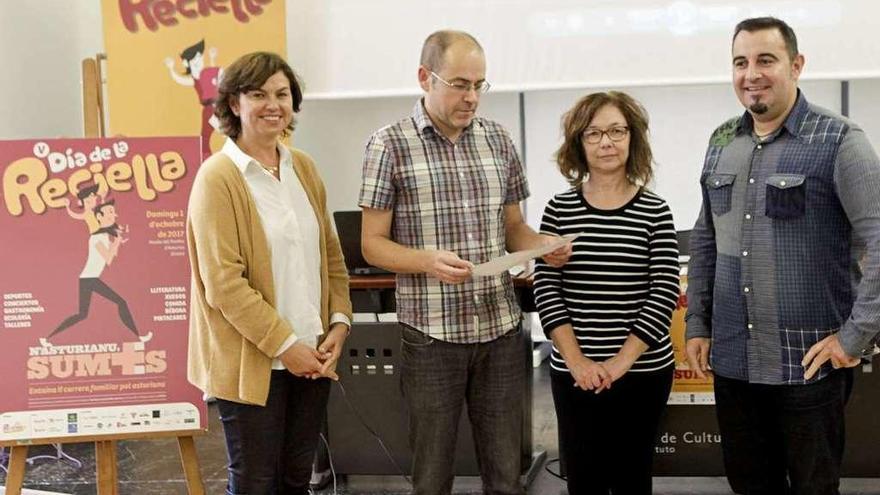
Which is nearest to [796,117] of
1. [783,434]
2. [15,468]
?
[783,434]

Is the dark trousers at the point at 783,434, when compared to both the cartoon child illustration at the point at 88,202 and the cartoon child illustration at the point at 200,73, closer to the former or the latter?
the cartoon child illustration at the point at 88,202

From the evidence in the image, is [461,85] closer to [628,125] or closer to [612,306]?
[628,125]

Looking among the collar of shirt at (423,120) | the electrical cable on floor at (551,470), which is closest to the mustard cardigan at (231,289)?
the collar of shirt at (423,120)

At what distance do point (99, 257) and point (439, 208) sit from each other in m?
1.21

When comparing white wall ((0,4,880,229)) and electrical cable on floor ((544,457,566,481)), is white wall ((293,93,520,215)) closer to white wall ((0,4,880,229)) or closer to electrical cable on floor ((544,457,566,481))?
white wall ((0,4,880,229))

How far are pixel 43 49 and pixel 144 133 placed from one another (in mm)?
939

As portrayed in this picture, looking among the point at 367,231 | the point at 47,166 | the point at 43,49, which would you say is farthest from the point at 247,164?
the point at 43,49

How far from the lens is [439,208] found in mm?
2414

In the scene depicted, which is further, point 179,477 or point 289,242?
point 179,477

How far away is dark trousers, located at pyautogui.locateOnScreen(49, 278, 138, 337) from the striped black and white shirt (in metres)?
1.39

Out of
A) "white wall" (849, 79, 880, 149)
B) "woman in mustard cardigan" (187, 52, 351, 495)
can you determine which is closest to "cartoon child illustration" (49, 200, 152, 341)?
"woman in mustard cardigan" (187, 52, 351, 495)

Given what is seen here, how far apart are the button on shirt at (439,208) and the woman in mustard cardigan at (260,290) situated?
211mm

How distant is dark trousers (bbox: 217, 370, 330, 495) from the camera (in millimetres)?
2273

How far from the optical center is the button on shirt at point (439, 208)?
241cm
